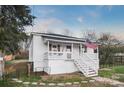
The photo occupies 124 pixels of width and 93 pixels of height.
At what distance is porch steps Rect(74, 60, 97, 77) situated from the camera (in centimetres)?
919

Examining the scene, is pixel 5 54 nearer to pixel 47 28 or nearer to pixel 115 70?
pixel 47 28

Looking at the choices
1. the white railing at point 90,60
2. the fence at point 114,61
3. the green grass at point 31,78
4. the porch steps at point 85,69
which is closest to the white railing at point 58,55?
the porch steps at point 85,69

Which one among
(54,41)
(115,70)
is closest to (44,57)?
(54,41)

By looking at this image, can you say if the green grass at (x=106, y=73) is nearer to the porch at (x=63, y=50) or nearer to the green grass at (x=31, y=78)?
the porch at (x=63, y=50)

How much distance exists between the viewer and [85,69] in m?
9.40

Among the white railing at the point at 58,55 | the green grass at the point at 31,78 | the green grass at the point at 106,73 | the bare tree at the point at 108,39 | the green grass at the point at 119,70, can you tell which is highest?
the bare tree at the point at 108,39

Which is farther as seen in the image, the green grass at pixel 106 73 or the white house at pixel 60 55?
the white house at pixel 60 55

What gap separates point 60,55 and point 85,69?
113 centimetres

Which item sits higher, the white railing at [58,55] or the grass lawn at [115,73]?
the white railing at [58,55]

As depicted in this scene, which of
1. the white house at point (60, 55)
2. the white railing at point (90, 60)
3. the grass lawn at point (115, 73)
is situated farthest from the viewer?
the white railing at point (90, 60)

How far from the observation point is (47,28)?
8.44 metres

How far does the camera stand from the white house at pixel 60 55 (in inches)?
355
